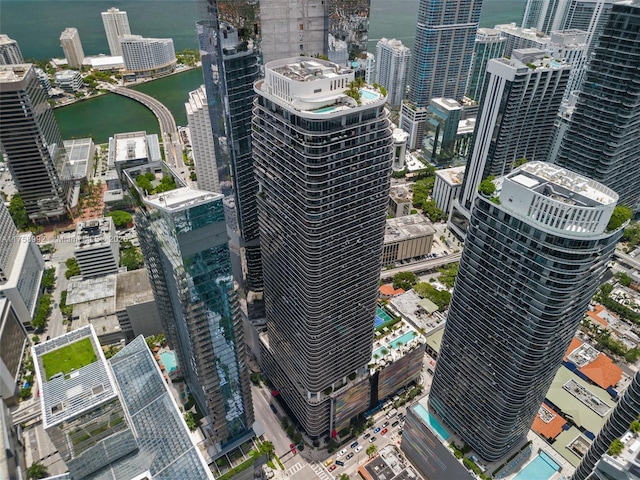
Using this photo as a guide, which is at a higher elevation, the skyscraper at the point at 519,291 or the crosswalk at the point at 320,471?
the skyscraper at the point at 519,291

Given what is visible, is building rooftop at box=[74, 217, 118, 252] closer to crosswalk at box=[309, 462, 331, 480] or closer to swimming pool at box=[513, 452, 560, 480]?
crosswalk at box=[309, 462, 331, 480]

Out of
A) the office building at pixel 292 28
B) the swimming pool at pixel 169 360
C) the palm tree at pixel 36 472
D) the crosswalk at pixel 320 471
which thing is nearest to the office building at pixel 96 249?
the swimming pool at pixel 169 360

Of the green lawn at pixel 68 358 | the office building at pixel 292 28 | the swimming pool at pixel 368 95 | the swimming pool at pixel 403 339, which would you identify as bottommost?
the swimming pool at pixel 403 339

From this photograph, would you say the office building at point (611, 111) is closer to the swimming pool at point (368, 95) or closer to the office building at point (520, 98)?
the office building at point (520, 98)

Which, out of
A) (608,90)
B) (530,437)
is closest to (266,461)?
(530,437)

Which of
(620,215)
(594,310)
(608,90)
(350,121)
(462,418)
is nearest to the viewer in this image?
(620,215)

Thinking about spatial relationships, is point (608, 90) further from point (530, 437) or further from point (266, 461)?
point (266, 461)

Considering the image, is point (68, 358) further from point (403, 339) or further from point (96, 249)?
point (403, 339)
